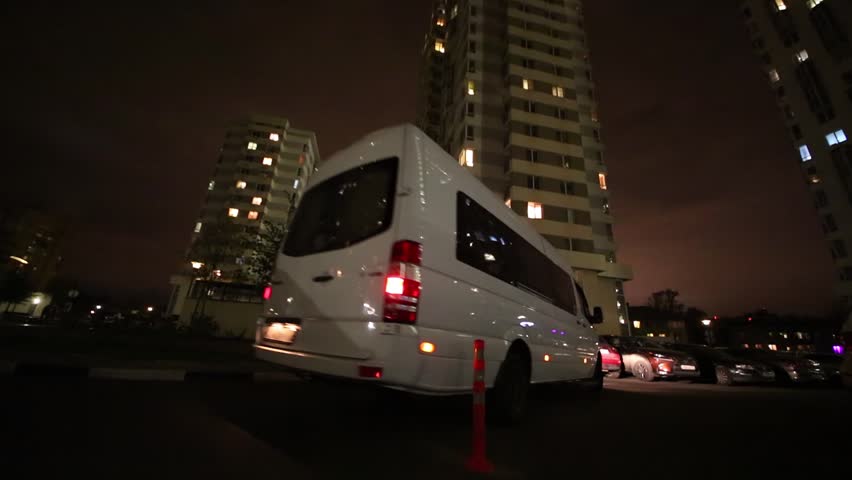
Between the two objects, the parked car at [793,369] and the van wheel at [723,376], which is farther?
the parked car at [793,369]

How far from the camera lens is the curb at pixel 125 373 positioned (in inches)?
212

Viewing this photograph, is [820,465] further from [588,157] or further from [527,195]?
[588,157]

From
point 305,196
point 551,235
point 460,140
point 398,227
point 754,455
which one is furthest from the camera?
point 460,140

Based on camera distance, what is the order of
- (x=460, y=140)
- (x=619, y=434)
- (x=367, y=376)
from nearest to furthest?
1. (x=367, y=376)
2. (x=619, y=434)
3. (x=460, y=140)

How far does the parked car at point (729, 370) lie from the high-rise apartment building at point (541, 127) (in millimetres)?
17473

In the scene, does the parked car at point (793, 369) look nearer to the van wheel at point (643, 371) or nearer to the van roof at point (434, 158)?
the van wheel at point (643, 371)

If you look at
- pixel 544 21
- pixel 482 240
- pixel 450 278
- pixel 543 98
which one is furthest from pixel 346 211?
pixel 544 21

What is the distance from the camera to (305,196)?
4594 mm

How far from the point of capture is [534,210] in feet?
105

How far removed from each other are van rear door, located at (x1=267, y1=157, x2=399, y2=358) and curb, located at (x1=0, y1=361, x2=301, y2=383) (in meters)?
3.75

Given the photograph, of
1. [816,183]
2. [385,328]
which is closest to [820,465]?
[385,328]

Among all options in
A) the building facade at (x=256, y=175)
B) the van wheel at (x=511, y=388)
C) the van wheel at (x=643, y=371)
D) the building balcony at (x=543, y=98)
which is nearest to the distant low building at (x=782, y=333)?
the building balcony at (x=543, y=98)

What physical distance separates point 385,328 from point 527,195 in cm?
3114

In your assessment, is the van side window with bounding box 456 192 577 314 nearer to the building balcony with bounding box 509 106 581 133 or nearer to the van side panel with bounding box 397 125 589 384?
the van side panel with bounding box 397 125 589 384
